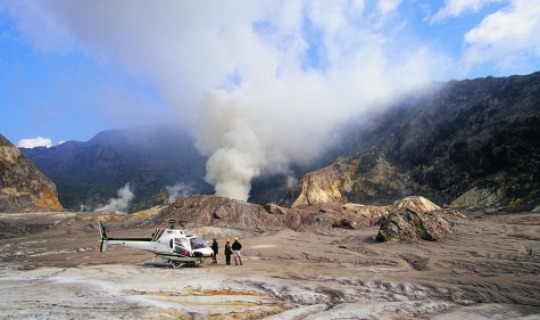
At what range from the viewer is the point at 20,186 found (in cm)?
7281

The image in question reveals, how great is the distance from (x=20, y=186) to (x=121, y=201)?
46290mm

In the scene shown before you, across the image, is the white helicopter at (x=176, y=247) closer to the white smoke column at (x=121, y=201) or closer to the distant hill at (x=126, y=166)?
the distant hill at (x=126, y=166)

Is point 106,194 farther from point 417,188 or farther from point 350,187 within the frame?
point 417,188

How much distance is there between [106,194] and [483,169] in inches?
4281

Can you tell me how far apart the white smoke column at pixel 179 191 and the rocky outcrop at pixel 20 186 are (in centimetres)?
4250

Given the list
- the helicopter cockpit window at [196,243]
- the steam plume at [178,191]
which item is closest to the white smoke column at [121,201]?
the steam plume at [178,191]

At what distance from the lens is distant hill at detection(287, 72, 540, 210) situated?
184ft

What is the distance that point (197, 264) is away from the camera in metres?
18.2

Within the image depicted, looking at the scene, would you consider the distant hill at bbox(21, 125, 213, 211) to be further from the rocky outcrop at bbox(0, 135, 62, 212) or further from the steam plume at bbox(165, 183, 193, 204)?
the rocky outcrop at bbox(0, 135, 62, 212)

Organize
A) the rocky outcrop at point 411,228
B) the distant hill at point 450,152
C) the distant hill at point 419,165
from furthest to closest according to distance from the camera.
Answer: the distant hill at point 419,165 < the distant hill at point 450,152 < the rocky outcrop at point 411,228

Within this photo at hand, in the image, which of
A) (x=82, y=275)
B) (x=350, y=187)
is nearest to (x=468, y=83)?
(x=350, y=187)

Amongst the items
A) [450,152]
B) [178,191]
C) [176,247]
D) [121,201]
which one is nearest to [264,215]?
→ [176,247]

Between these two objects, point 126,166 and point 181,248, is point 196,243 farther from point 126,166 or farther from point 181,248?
point 126,166

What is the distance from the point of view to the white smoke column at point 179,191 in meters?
120
